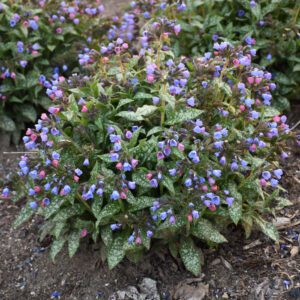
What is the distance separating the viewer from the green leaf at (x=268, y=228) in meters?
3.60

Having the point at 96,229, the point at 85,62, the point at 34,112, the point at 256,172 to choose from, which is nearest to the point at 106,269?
the point at 96,229

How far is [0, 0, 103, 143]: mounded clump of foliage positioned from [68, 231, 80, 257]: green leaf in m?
1.75

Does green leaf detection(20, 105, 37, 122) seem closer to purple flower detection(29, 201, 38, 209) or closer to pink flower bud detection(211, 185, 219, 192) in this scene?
purple flower detection(29, 201, 38, 209)

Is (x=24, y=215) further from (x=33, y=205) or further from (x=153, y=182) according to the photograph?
(x=153, y=182)

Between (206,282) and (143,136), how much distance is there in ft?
3.89

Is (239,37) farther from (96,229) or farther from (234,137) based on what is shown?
(96,229)

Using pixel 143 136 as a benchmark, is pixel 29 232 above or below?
below

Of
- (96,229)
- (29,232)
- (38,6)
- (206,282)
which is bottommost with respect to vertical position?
(29,232)

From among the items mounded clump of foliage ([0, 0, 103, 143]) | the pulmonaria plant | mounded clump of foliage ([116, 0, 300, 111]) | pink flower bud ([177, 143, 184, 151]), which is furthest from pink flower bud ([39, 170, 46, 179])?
mounded clump of foliage ([116, 0, 300, 111])

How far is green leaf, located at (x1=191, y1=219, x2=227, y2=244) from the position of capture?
11.3 ft

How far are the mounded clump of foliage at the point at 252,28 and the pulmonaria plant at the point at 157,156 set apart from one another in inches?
44.6

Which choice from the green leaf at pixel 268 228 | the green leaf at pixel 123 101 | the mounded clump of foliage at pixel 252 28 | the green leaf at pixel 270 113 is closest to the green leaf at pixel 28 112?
the mounded clump of foliage at pixel 252 28

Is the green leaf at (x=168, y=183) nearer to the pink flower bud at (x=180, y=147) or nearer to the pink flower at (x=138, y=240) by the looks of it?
the pink flower bud at (x=180, y=147)

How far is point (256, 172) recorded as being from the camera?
3.48 metres
